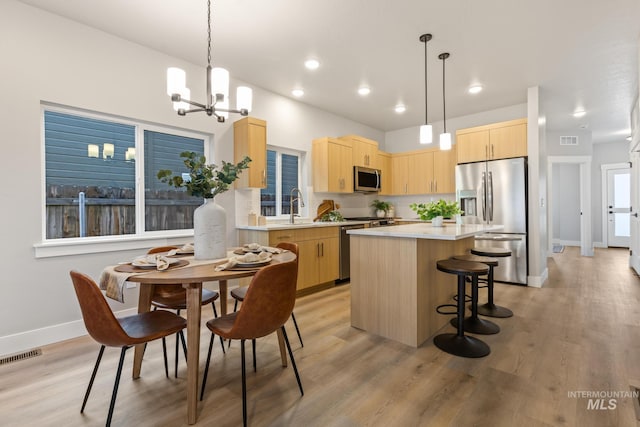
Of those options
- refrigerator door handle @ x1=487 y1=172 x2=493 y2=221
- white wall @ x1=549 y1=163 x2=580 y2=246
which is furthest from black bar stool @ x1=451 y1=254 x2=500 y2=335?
white wall @ x1=549 y1=163 x2=580 y2=246

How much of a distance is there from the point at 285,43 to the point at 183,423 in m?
3.28

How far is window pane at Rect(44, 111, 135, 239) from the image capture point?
280 cm

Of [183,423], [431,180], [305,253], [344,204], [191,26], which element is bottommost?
[183,423]

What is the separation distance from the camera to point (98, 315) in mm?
1506

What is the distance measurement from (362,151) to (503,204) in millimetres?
2393

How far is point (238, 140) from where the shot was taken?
3.88m

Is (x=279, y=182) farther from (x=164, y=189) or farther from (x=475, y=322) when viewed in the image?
(x=475, y=322)

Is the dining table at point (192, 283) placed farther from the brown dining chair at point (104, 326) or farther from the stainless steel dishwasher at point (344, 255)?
the stainless steel dishwasher at point (344, 255)

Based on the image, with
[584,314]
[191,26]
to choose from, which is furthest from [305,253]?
[584,314]

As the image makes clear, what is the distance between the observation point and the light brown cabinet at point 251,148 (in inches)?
148

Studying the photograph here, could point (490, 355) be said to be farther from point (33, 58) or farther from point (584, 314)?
point (33, 58)

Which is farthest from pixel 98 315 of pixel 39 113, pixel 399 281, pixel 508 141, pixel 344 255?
pixel 508 141

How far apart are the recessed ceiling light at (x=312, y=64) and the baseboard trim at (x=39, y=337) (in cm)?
353

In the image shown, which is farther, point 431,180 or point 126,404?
point 431,180
